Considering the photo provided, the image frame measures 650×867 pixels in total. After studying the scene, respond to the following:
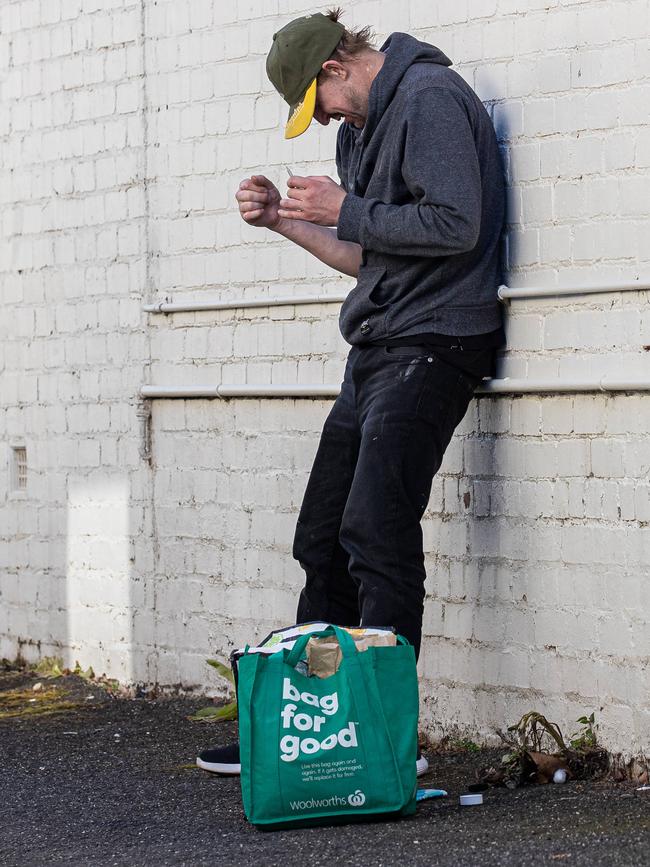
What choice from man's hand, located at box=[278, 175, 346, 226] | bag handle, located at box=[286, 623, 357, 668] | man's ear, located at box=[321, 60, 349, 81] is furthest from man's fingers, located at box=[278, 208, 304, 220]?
bag handle, located at box=[286, 623, 357, 668]

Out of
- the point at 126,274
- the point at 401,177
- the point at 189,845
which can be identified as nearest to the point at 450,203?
the point at 401,177

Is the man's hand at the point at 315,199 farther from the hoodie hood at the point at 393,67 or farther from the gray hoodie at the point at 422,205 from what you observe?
the hoodie hood at the point at 393,67

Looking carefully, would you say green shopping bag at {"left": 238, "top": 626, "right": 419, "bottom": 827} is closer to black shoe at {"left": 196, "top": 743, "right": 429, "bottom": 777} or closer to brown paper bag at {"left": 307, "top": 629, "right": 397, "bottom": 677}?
brown paper bag at {"left": 307, "top": 629, "right": 397, "bottom": 677}

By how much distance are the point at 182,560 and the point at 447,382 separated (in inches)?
81.9

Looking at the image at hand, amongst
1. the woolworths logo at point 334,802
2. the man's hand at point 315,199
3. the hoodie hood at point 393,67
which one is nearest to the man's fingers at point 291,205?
the man's hand at point 315,199

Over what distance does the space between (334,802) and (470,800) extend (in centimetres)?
53

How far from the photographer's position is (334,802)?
13.1ft

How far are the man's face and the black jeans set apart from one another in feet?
2.52

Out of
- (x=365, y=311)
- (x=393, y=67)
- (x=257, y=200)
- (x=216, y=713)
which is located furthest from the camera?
(x=216, y=713)

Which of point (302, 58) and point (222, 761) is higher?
point (302, 58)

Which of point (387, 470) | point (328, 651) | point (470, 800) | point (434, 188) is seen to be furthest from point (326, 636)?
point (434, 188)

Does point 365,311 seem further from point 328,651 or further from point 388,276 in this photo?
point 328,651

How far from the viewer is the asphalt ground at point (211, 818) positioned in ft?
12.4

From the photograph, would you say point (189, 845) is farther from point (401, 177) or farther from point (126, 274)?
point (126, 274)
